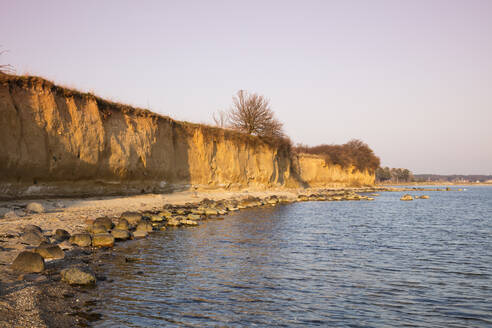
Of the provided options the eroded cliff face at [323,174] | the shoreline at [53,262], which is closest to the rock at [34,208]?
the shoreline at [53,262]

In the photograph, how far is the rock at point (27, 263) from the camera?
305 inches

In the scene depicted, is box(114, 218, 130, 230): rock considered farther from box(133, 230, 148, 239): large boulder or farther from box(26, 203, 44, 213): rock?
box(26, 203, 44, 213): rock

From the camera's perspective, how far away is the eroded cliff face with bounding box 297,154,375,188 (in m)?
61.5

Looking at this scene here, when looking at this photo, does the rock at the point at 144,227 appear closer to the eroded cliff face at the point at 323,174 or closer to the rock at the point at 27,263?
the rock at the point at 27,263

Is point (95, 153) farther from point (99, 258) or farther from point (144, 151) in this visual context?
point (99, 258)

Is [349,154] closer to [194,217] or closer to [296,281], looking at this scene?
[194,217]

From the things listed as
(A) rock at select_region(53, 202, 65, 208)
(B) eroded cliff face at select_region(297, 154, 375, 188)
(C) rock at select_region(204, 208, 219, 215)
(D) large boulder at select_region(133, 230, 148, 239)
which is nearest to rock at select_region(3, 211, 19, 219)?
(A) rock at select_region(53, 202, 65, 208)

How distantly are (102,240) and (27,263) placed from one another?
351 centimetres

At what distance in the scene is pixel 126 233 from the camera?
12.8 metres

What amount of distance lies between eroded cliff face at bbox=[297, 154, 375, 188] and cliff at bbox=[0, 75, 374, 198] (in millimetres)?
28679

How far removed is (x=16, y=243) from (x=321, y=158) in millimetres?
59181

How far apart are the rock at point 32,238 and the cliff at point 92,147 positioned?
6949 mm

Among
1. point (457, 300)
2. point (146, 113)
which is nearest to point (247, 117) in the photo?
point (146, 113)

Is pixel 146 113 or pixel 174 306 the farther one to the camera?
pixel 146 113
